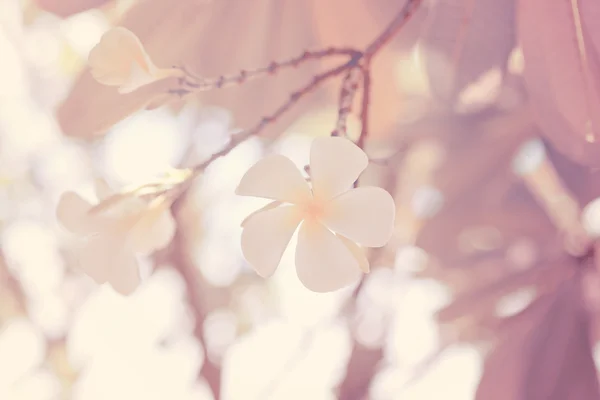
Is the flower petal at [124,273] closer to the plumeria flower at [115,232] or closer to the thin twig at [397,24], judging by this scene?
the plumeria flower at [115,232]

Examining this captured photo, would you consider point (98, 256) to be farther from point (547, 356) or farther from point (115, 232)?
point (547, 356)

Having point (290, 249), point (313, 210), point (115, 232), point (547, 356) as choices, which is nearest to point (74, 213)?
point (115, 232)

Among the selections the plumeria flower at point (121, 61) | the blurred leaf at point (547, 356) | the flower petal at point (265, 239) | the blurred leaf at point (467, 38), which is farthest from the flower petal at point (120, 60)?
the blurred leaf at point (547, 356)

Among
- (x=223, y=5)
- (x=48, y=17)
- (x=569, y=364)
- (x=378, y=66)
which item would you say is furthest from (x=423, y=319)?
(x=48, y=17)

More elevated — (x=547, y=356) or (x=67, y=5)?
(x=67, y=5)

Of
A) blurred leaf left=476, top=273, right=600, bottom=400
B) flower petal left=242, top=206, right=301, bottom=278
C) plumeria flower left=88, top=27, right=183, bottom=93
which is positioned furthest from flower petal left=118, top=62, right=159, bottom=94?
blurred leaf left=476, top=273, right=600, bottom=400

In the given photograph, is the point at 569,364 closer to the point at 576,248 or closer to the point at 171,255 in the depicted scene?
the point at 576,248

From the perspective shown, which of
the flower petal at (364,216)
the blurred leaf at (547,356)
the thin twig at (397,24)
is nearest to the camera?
the flower petal at (364,216)

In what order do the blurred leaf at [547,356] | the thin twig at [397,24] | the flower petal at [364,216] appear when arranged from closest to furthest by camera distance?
1. the flower petal at [364,216]
2. the thin twig at [397,24]
3. the blurred leaf at [547,356]
